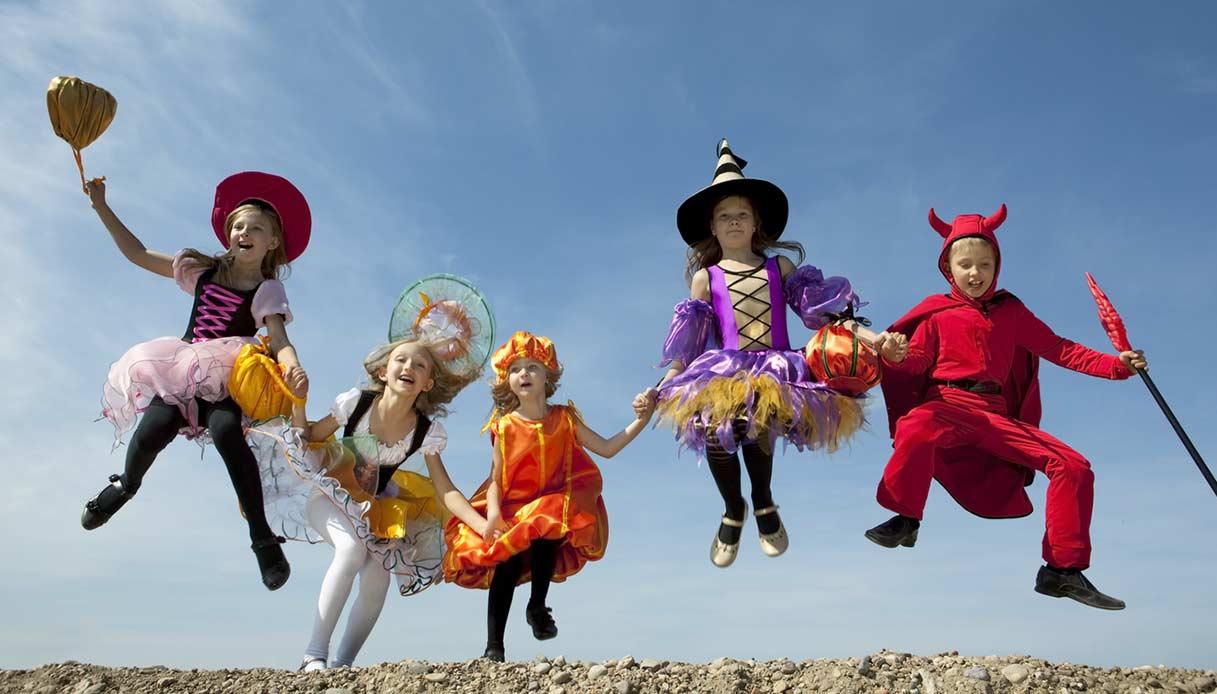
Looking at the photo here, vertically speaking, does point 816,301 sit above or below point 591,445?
above

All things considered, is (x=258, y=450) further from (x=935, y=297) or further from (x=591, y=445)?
(x=935, y=297)

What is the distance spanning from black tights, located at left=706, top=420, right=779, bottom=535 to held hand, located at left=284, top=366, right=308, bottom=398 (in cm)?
226

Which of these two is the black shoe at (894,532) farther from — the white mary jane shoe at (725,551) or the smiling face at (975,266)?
the smiling face at (975,266)

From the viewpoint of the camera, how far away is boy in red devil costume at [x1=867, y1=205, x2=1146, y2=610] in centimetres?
568

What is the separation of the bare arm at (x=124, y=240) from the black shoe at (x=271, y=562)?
1.84 m

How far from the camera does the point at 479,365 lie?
643 centimetres

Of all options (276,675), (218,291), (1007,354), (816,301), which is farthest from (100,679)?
(1007,354)

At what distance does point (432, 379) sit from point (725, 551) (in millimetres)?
1981

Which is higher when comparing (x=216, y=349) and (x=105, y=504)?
(x=216, y=349)

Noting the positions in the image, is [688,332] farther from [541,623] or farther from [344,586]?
[344,586]

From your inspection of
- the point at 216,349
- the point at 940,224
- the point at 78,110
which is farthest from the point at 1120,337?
the point at 78,110

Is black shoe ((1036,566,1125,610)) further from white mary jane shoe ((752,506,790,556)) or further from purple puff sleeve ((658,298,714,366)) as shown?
purple puff sleeve ((658,298,714,366))

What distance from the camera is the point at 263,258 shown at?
6.52 m

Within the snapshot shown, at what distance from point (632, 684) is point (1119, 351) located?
3320 millimetres
